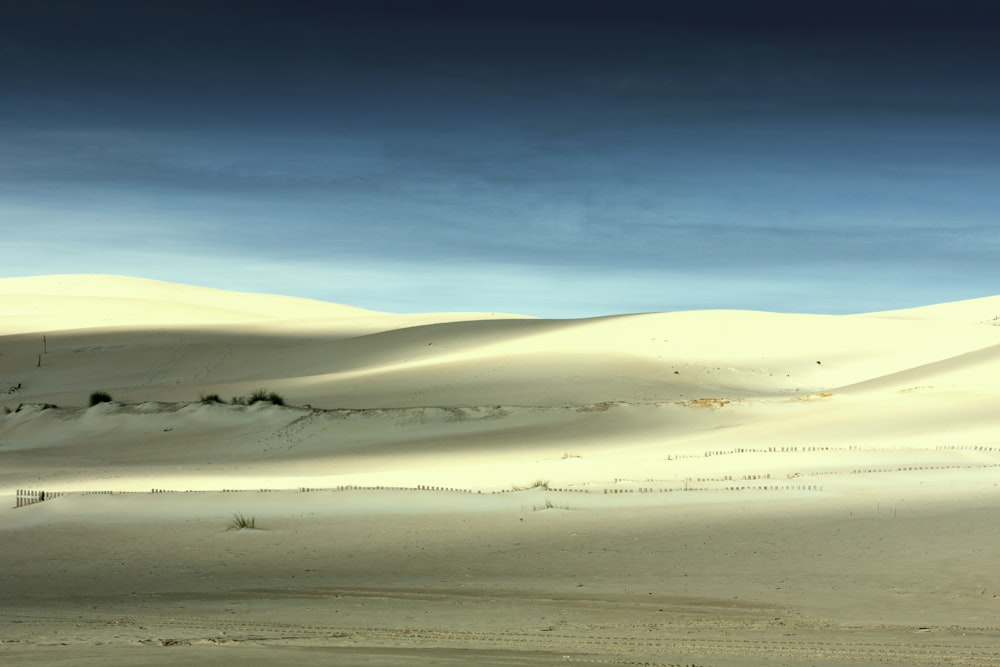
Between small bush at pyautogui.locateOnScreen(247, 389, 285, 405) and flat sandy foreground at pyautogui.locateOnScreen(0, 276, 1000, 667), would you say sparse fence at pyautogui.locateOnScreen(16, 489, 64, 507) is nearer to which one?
flat sandy foreground at pyautogui.locateOnScreen(0, 276, 1000, 667)

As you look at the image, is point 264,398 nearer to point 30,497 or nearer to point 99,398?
point 99,398

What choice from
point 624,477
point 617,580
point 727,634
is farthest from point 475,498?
point 727,634

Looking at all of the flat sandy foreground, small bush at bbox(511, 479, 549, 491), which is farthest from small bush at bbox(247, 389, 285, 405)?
small bush at bbox(511, 479, 549, 491)

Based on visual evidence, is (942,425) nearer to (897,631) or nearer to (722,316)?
(897,631)

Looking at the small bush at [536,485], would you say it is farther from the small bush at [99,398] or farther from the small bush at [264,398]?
the small bush at [99,398]

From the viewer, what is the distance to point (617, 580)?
10961 millimetres

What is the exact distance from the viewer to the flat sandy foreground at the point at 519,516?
8.38m

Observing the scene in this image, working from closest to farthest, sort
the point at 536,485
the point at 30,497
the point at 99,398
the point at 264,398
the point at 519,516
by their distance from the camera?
the point at 519,516, the point at 536,485, the point at 30,497, the point at 264,398, the point at 99,398

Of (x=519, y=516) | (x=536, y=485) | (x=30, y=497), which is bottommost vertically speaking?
(x=519, y=516)

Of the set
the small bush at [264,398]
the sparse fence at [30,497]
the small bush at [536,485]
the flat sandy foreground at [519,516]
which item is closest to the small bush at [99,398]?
the flat sandy foreground at [519,516]

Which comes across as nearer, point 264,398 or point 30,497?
point 30,497

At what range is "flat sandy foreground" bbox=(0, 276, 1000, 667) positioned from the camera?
8383mm

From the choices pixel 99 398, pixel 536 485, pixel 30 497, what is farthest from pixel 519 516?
pixel 99 398

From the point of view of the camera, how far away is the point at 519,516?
14453 mm
